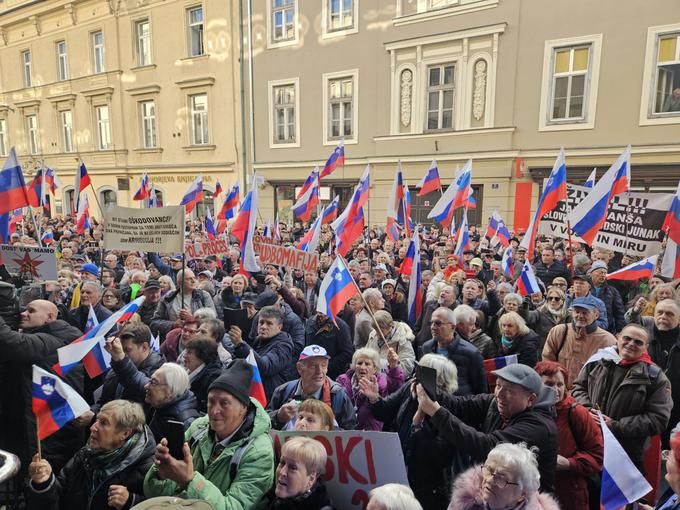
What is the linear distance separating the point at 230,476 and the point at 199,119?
20.2 metres

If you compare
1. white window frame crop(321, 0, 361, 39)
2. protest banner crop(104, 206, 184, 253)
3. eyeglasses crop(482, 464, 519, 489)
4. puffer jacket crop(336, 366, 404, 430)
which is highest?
white window frame crop(321, 0, 361, 39)

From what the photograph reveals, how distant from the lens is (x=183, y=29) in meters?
19.8

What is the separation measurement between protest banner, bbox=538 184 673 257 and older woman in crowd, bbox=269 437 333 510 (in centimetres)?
512

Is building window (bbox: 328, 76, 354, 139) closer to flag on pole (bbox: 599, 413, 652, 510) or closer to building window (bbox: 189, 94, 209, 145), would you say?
building window (bbox: 189, 94, 209, 145)

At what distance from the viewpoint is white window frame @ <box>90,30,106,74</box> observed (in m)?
22.4

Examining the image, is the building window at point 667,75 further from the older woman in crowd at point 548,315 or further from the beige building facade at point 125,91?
the beige building facade at point 125,91

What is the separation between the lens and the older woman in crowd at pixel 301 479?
2.16 meters

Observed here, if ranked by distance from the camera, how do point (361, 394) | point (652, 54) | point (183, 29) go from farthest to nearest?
point (183, 29) → point (652, 54) → point (361, 394)

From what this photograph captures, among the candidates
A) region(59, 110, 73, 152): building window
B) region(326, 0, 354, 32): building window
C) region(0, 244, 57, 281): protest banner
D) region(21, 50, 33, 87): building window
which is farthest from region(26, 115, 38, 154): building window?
region(0, 244, 57, 281): protest banner

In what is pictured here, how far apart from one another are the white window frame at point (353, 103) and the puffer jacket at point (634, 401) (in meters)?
14.4

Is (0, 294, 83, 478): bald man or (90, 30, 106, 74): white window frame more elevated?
(90, 30, 106, 74): white window frame

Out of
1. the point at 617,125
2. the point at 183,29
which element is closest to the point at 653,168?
the point at 617,125

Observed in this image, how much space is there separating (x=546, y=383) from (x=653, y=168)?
1245 cm

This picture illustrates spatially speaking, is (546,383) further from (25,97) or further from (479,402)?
(25,97)
